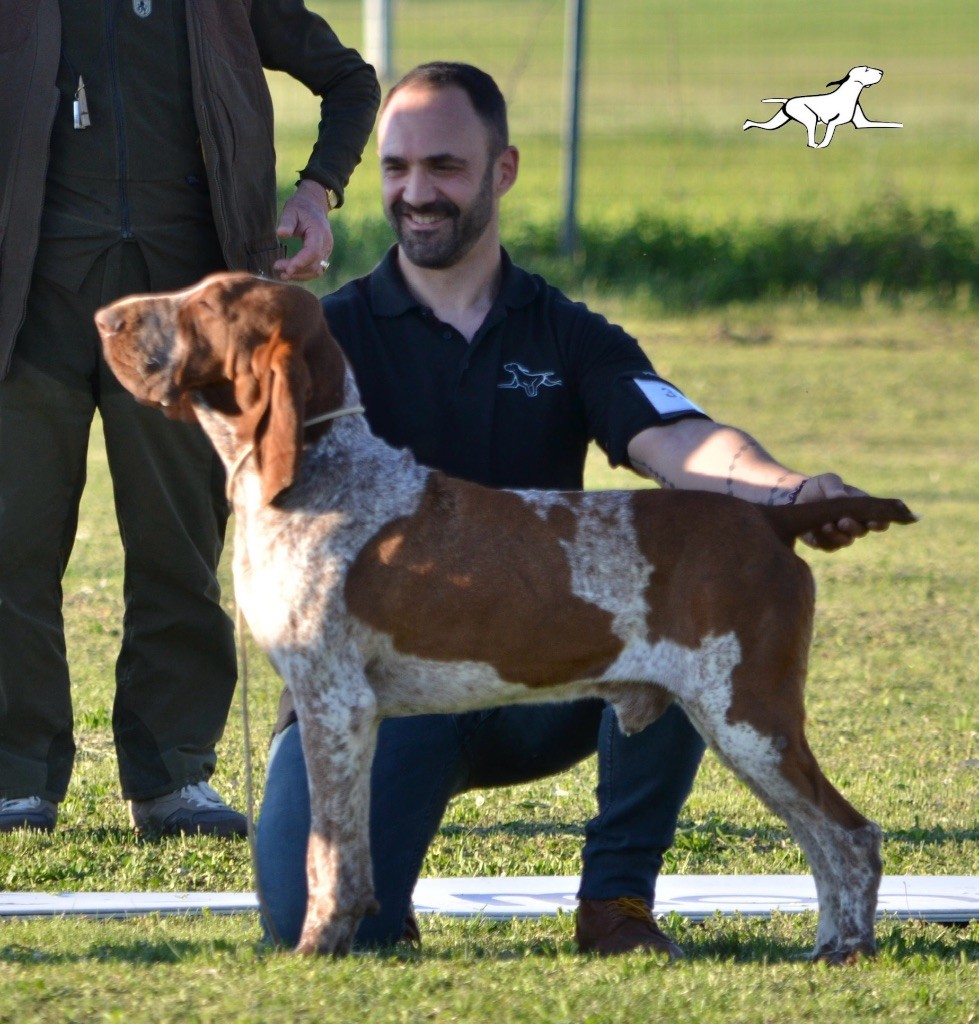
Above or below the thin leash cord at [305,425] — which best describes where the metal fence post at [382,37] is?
above

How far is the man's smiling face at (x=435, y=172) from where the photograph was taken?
4.16 metres

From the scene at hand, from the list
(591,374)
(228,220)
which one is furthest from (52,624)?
(591,374)

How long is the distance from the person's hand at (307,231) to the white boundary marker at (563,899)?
1639 mm

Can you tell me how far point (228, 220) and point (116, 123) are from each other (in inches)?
15.5

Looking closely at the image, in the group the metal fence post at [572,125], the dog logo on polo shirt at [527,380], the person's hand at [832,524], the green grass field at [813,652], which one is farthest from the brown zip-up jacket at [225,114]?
the metal fence post at [572,125]

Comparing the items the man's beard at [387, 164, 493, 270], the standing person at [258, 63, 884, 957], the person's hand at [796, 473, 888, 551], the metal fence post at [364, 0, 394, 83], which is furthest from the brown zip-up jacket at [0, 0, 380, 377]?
the metal fence post at [364, 0, 394, 83]

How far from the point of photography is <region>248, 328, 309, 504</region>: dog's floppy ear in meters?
3.26

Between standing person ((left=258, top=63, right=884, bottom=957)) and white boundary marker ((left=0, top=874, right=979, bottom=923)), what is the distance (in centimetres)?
25

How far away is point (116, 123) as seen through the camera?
4.65 m

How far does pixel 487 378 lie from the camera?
4.26m

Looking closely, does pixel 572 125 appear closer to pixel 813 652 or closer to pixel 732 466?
pixel 813 652

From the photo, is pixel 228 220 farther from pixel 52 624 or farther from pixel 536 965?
pixel 536 965

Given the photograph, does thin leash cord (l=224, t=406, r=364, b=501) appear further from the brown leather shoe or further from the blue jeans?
the brown leather shoe

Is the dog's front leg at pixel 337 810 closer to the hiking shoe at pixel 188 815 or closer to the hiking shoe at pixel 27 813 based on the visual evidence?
the hiking shoe at pixel 188 815
